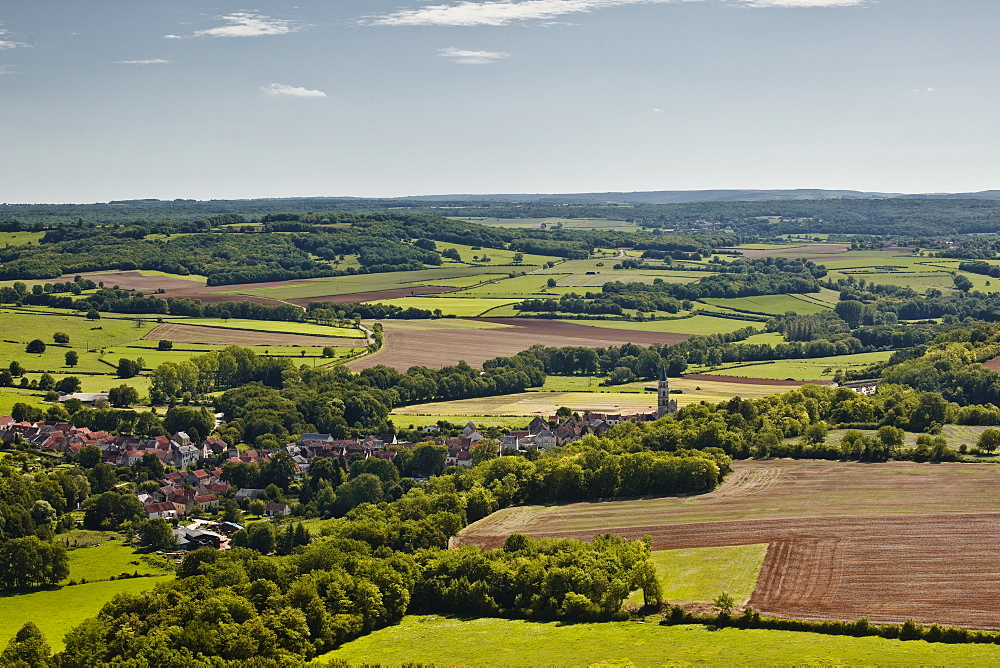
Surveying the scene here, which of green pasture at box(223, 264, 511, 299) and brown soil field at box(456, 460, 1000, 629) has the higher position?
green pasture at box(223, 264, 511, 299)

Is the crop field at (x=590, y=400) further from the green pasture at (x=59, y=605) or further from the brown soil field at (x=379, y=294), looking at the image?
the brown soil field at (x=379, y=294)

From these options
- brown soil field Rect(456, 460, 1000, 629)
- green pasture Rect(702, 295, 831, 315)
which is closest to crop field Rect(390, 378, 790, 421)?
brown soil field Rect(456, 460, 1000, 629)

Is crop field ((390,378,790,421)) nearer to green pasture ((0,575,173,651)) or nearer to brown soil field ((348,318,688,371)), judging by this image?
brown soil field ((348,318,688,371))

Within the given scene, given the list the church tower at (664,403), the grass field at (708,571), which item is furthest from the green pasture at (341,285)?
the grass field at (708,571)

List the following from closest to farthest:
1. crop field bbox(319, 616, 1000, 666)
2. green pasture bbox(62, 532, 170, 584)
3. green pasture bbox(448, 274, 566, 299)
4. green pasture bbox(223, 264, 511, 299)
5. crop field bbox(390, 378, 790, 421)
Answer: crop field bbox(319, 616, 1000, 666) → green pasture bbox(62, 532, 170, 584) → crop field bbox(390, 378, 790, 421) → green pasture bbox(223, 264, 511, 299) → green pasture bbox(448, 274, 566, 299)

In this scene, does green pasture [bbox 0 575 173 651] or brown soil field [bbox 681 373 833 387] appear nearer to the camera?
green pasture [bbox 0 575 173 651]

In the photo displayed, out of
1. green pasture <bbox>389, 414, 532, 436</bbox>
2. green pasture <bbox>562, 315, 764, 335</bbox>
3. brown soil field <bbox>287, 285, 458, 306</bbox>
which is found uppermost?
brown soil field <bbox>287, 285, 458, 306</bbox>

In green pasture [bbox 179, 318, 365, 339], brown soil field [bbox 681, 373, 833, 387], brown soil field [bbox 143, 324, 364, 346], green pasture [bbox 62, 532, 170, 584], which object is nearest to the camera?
green pasture [bbox 62, 532, 170, 584]
